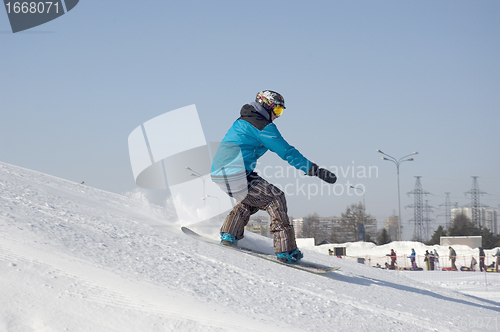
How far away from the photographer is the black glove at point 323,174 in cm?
390

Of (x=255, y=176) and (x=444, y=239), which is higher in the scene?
(x=255, y=176)

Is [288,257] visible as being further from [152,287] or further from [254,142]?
[152,287]

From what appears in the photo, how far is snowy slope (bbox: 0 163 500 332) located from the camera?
2.18 meters

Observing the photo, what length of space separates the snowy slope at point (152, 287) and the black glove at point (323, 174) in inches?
33.8

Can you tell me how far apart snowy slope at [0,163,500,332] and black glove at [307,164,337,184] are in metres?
0.86

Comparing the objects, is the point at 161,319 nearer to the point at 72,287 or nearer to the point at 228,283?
the point at 72,287

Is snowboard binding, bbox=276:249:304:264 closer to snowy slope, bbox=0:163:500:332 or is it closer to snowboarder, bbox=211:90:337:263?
snowboarder, bbox=211:90:337:263

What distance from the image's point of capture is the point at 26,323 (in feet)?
6.50

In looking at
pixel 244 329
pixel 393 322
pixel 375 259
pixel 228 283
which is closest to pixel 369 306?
pixel 393 322

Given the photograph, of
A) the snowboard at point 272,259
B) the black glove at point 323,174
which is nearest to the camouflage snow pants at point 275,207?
the snowboard at point 272,259

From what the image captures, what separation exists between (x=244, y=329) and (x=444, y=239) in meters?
38.1

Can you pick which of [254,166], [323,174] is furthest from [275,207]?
[323,174]

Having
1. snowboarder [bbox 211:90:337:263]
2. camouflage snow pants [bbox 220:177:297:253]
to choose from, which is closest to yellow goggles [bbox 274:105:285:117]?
snowboarder [bbox 211:90:337:263]

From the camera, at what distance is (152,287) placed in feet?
8.55
